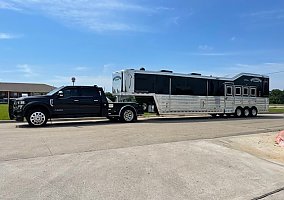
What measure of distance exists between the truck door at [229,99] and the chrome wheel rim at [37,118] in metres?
13.7

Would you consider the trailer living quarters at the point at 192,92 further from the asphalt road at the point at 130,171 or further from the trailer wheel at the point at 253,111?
the asphalt road at the point at 130,171

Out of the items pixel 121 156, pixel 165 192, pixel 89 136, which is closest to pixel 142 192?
pixel 165 192

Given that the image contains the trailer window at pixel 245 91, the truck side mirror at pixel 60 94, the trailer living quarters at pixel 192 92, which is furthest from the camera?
the trailer window at pixel 245 91

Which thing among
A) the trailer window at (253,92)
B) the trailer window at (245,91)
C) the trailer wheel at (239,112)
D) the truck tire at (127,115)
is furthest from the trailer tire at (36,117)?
the trailer window at (253,92)

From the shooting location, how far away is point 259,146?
1088 cm

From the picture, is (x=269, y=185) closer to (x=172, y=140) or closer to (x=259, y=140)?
(x=172, y=140)

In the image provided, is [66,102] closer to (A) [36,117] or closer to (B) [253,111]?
(A) [36,117]

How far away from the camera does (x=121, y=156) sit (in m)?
8.37

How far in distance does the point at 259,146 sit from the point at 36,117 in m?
10.1

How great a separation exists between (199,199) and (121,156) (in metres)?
3.31

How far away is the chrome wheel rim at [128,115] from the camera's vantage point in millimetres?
19053

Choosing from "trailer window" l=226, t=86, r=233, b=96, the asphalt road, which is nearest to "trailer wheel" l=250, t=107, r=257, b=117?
"trailer window" l=226, t=86, r=233, b=96

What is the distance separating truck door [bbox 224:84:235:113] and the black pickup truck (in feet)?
26.1

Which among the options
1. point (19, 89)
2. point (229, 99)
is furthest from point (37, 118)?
point (19, 89)
